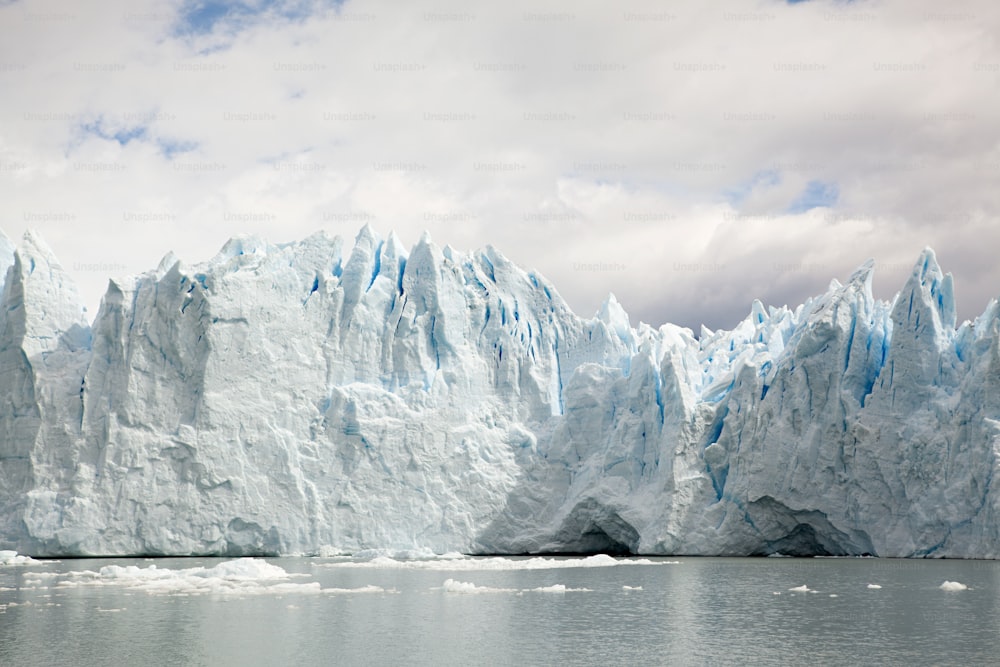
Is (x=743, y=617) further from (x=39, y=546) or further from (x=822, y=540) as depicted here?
(x=39, y=546)

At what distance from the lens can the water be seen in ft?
48.9

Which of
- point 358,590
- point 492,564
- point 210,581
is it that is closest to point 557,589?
point 358,590

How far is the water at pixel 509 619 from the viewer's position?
14914 mm

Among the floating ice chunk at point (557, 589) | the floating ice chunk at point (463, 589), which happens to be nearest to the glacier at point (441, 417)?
the floating ice chunk at point (557, 589)

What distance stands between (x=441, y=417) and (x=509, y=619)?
2144 cm

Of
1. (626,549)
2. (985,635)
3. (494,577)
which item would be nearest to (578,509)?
(626,549)

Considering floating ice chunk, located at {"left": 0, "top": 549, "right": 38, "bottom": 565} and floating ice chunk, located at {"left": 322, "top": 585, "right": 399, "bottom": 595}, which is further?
floating ice chunk, located at {"left": 0, "top": 549, "right": 38, "bottom": 565}

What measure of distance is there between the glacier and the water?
6.45 m

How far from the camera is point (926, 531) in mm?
31578

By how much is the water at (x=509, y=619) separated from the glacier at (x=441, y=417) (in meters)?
6.45

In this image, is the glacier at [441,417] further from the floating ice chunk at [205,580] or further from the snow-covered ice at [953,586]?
the floating ice chunk at [205,580]

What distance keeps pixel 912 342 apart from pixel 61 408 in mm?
29378

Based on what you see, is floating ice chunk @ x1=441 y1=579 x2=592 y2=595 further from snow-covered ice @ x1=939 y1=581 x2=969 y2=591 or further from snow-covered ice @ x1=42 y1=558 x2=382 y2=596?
snow-covered ice @ x1=939 y1=581 x2=969 y2=591

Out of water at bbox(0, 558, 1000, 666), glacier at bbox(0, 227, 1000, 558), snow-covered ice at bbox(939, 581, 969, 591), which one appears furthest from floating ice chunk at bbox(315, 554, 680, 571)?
snow-covered ice at bbox(939, 581, 969, 591)
